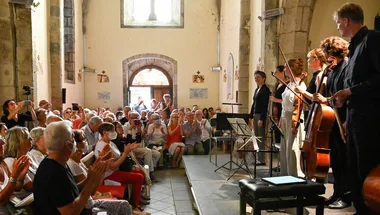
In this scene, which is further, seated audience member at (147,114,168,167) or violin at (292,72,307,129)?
seated audience member at (147,114,168,167)

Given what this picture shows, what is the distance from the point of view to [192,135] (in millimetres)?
8219

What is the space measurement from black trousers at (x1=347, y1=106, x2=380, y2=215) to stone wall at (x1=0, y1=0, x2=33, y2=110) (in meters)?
5.55

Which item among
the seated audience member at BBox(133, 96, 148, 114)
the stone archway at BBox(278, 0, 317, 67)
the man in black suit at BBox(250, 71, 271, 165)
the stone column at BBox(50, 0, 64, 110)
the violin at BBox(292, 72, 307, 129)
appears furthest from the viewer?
the seated audience member at BBox(133, 96, 148, 114)

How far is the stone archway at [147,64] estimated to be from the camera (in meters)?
13.4

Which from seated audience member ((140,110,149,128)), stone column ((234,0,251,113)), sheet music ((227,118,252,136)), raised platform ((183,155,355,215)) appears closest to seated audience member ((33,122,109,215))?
raised platform ((183,155,355,215))

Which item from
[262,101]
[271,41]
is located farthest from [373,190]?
[271,41]

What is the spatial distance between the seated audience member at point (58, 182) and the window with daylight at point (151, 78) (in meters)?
11.9

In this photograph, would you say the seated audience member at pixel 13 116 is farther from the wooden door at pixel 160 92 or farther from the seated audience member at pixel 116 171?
the wooden door at pixel 160 92

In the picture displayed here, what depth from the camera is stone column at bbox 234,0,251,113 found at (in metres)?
8.74

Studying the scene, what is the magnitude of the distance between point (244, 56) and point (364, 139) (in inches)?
262

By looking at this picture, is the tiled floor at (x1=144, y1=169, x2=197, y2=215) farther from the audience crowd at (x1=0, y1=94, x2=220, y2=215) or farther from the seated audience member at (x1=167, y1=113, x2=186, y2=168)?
the seated audience member at (x1=167, y1=113, x2=186, y2=168)

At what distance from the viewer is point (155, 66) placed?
1405 cm

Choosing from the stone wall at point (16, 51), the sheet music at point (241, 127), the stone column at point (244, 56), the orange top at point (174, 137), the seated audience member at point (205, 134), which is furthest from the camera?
the stone column at point (244, 56)

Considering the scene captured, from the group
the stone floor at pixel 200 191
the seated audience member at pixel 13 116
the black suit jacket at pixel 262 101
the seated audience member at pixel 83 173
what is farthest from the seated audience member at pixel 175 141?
the seated audience member at pixel 83 173
